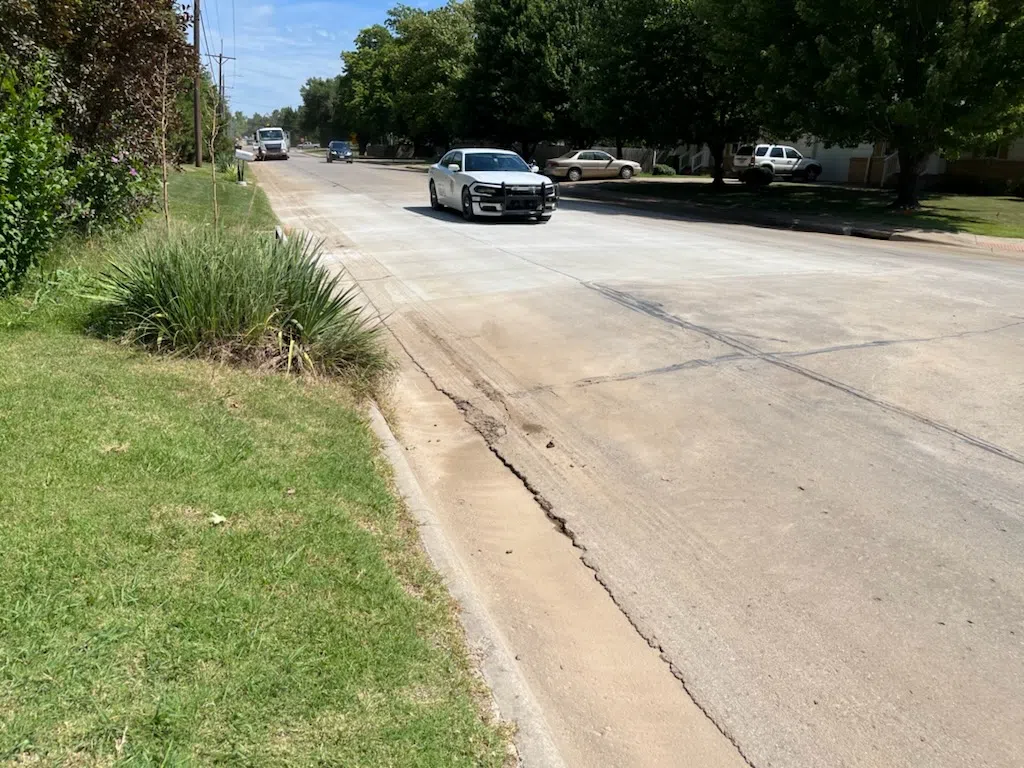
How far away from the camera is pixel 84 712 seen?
235cm

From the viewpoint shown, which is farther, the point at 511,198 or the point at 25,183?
the point at 511,198

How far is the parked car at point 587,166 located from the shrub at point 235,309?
3721 cm

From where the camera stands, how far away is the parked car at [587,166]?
139 feet

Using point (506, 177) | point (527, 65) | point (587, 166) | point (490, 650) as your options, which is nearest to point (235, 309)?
point (490, 650)

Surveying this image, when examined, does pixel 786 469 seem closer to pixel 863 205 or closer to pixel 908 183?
pixel 908 183

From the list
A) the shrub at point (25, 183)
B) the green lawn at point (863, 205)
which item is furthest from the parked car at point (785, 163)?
the shrub at point (25, 183)

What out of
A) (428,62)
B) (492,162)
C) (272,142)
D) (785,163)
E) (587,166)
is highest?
(428,62)

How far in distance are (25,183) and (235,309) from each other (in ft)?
7.21

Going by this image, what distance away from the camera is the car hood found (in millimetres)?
18078

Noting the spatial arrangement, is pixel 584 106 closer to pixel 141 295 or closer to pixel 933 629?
pixel 141 295

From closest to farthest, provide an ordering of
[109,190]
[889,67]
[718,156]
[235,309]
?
[235,309]
[109,190]
[889,67]
[718,156]

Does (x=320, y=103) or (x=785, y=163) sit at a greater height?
(x=320, y=103)

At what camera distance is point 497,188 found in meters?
Answer: 18.0

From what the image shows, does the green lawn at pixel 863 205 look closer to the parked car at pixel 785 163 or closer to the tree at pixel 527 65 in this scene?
the parked car at pixel 785 163
